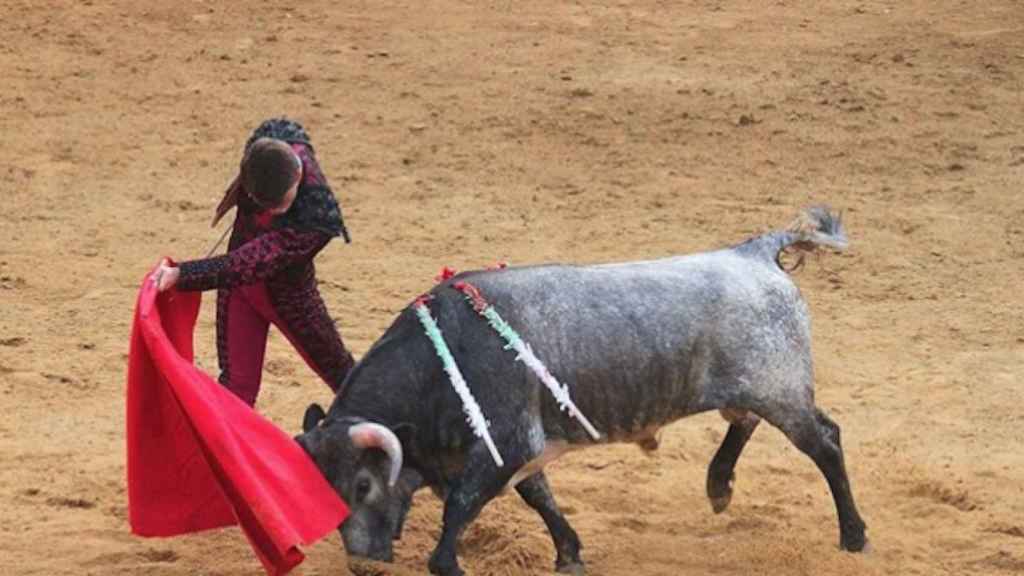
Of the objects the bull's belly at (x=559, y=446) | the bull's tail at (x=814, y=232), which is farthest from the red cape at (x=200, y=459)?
the bull's tail at (x=814, y=232)

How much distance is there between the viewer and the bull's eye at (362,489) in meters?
6.93

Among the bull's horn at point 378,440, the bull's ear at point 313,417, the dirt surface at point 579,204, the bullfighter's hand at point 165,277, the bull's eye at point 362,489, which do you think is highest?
the bullfighter's hand at point 165,277

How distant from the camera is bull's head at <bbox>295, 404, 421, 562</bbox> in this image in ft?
22.3

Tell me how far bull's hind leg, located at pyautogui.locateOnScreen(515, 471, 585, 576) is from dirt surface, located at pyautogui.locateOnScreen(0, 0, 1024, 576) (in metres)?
0.21

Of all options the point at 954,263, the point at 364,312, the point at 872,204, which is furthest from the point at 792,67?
the point at 364,312

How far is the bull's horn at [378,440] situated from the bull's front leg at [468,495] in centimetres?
24

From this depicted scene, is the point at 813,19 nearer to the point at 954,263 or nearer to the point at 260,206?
the point at 954,263

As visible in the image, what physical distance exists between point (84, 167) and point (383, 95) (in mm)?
2161

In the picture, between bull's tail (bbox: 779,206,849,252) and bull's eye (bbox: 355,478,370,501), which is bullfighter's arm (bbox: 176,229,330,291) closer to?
bull's eye (bbox: 355,478,370,501)

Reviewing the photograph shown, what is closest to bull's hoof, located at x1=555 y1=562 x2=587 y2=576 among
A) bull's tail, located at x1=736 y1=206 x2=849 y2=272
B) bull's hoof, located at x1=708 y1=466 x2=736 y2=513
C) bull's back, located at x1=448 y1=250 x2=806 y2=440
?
bull's back, located at x1=448 y1=250 x2=806 y2=440

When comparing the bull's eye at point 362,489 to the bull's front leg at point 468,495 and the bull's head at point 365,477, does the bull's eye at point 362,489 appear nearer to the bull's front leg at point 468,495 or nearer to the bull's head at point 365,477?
the bull's head at point 365,477

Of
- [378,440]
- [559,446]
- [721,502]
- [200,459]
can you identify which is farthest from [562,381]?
[200,459]

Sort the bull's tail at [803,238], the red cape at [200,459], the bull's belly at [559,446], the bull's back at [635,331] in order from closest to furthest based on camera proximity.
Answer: the red cape at [200,459] < the bull's belly at [559,446] < the bull's back at [635,331] < the bull's tail at [803,238]

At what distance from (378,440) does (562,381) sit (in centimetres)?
74
